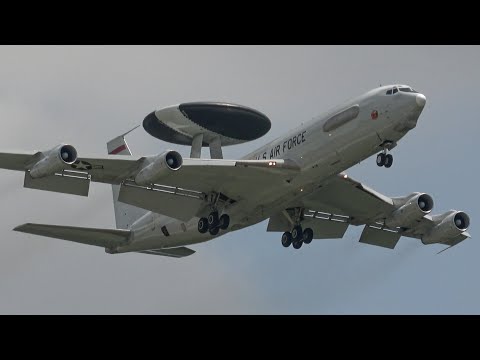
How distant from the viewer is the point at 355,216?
8012 centimetres

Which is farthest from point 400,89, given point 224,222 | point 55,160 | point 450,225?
point 55,160

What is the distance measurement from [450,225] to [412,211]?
11.4ft

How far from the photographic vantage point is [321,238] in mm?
81812

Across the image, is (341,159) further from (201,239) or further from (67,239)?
(67,239)

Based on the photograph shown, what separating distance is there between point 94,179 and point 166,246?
8.99 meters

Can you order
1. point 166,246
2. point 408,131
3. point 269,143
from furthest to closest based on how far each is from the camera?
point 166,246, point 269,143, point 408,131

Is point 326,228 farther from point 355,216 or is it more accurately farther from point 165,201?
point 165,201

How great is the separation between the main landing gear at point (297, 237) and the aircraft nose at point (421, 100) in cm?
1386

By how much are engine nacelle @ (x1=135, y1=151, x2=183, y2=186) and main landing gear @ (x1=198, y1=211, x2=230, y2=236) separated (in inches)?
207

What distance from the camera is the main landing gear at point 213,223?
73.6 m

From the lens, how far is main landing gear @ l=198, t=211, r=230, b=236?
73625 millimetres

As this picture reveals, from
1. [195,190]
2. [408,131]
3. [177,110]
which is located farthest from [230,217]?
[408,131]

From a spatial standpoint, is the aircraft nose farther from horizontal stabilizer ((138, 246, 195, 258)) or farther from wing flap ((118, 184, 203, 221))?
horizontal stabilizer ((138, 246, 195, 258))

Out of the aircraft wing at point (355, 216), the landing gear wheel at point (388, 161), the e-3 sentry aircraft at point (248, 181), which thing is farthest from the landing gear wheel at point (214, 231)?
the landing gear wheel at point (388, 161)
